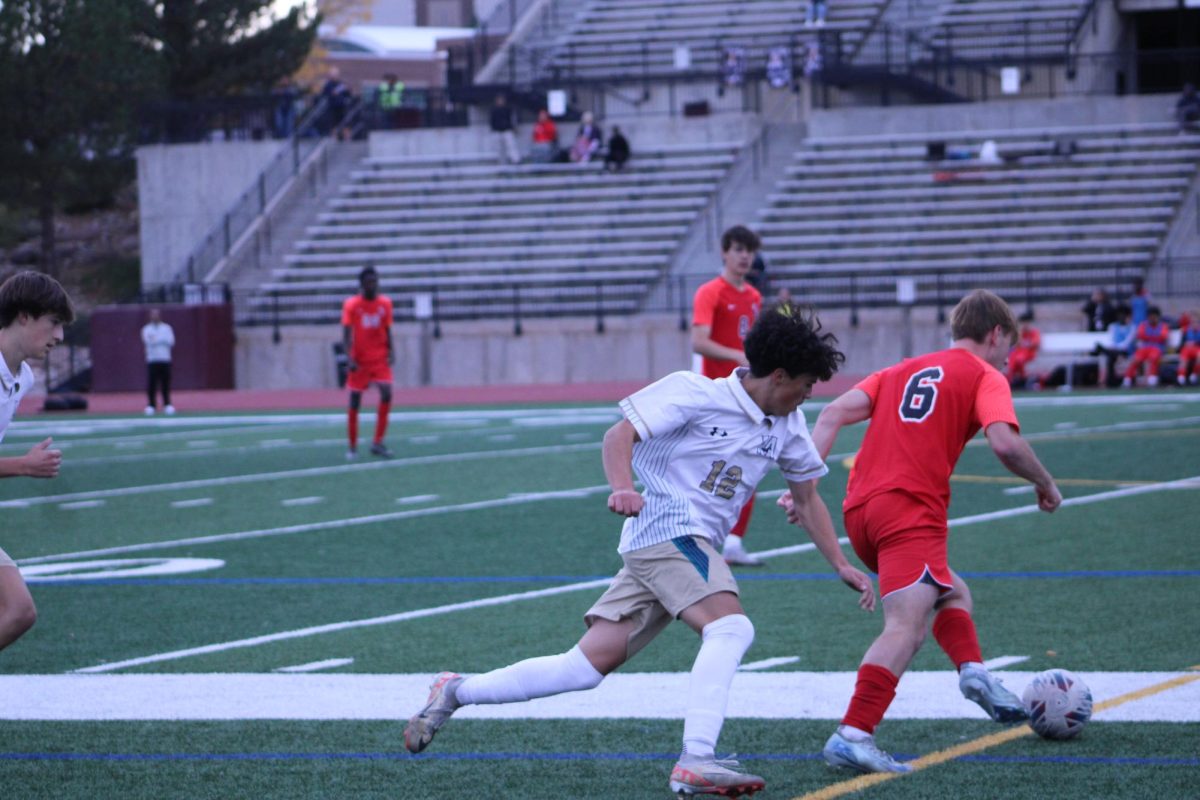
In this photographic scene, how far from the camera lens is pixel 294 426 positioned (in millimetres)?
23250

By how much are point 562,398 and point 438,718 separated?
74.4ft

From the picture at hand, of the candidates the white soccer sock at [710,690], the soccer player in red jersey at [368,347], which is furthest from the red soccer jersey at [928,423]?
the soccer player in red jersey at [368,347]

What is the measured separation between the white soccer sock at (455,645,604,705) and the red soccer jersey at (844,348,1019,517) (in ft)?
3.71

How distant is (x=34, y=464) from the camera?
5.95 meters

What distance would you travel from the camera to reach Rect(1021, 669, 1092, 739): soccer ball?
19.9ft

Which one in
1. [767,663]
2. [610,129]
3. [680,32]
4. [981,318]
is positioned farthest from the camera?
[680,32]

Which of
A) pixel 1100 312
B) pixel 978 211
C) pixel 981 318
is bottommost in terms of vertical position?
pixel 1100 312

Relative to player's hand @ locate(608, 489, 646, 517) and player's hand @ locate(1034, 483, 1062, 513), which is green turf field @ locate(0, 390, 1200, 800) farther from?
player's hand @ locate(608, 489, 646, 517)

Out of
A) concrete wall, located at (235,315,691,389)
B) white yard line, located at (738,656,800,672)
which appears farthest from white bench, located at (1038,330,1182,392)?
white yard line, located at (738,656,800,672)

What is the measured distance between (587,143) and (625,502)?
3371 centimetres

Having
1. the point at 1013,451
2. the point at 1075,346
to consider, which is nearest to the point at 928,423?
the point at 1013,451

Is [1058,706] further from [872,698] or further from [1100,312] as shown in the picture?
[1100,312]

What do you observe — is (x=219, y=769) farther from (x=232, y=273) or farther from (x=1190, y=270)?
(x=232, y=273)

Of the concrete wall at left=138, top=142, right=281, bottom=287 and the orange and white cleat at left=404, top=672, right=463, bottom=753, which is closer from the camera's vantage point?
the orange and white cleat at left=404, top=672, right=463, bottom=753
